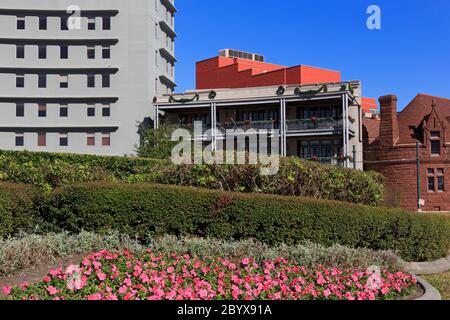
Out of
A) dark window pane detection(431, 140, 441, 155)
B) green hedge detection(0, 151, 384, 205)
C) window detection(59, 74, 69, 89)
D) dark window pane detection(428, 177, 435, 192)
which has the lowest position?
dark window pane detection(428, 177, 435, 192)

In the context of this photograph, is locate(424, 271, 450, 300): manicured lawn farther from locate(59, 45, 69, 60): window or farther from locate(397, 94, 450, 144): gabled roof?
locate(59, 45, 69, 60): window

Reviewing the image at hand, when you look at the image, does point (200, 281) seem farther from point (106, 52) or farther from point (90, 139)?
point (106, 52)

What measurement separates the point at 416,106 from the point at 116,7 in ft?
99.7

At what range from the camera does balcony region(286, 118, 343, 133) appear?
134 ft

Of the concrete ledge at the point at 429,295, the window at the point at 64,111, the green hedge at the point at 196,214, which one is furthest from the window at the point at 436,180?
the concrete ledge at the point at 429,295

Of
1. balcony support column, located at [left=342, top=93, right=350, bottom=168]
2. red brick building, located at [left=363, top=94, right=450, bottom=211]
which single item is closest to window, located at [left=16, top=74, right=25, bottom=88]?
balcony support column, located at [left=342, top=93, right=350, bottom=168]

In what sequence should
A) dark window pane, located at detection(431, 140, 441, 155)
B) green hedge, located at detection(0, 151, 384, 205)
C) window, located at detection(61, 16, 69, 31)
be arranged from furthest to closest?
window, located at detection(61, 16, 69, 31)
dark window pane, located at detection(431, 140, 441, 155)
green hedge, located at detection(0, 151, 384, 205)

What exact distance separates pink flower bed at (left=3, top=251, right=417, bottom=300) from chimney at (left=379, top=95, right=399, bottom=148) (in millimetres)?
39116

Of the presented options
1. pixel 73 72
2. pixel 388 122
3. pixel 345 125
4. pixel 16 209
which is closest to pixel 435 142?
pixel 388 122

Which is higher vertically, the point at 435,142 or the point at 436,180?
the point at 435,142

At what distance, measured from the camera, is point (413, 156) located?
44688 mm

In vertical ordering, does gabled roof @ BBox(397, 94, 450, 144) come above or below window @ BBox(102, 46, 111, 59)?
below

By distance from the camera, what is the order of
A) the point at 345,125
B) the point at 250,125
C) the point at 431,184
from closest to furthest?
the point at 345,125 < the point at 250,125 < the point at 431,184

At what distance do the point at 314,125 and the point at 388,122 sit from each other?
866cm
